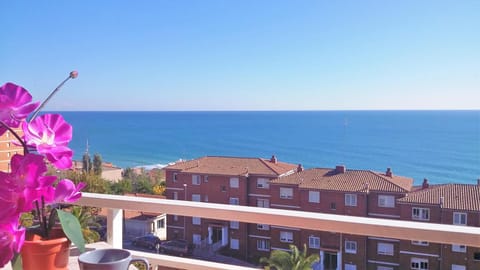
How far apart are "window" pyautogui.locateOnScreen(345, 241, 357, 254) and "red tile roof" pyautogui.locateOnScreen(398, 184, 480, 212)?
1.62 meters

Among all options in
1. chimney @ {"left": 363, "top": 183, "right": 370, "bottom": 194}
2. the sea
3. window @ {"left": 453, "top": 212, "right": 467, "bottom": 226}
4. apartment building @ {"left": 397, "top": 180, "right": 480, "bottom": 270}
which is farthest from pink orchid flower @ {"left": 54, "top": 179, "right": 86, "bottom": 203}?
the sea

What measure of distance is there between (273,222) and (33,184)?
0.78 m

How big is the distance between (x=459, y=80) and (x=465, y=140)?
597 inches

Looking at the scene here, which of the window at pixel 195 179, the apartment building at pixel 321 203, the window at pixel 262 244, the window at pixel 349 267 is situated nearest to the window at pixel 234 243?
the apartment building at pixel 321 203

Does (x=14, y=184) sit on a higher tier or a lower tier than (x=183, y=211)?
higher

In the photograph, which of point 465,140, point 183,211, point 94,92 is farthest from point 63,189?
point 465,140

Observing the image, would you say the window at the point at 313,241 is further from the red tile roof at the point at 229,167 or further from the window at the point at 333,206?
the red tile roof at the point at 229,167

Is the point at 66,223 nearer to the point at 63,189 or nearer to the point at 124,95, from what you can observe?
the point at 63,189

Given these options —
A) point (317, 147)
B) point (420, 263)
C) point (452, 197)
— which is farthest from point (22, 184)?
point (317, 147)

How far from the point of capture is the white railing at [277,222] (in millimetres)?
1015

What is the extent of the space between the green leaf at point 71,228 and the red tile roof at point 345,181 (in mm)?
6165

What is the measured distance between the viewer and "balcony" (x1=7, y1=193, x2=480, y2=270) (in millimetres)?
1015

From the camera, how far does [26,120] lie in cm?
57

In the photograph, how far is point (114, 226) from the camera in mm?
1392
